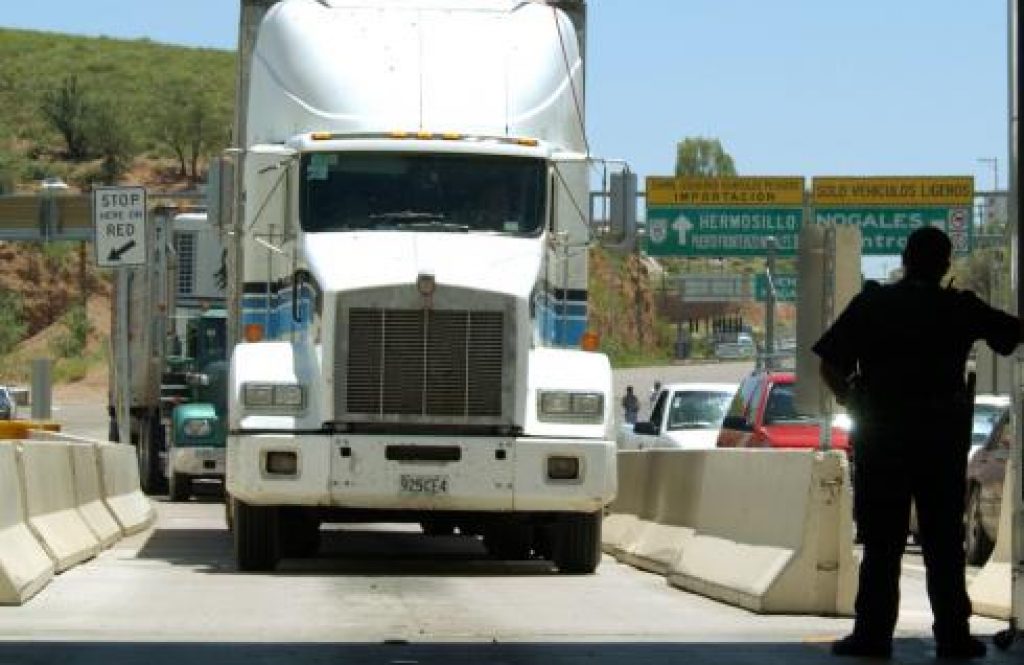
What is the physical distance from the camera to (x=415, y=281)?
A: 648 inches

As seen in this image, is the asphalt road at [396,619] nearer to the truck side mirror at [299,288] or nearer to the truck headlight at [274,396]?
the truck headlight at [274,396]

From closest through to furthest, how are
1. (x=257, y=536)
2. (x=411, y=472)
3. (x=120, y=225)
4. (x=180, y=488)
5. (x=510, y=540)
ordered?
(x=411, y=472) < (x=257, y=536) < (x=510, y=540) < (x=120, y=225) < (x=180, y=488)

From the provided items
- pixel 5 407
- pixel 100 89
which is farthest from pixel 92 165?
pixel 5 407

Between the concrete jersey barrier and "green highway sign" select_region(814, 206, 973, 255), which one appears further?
"green highway sign" select_region(814, 206, 973, 255)

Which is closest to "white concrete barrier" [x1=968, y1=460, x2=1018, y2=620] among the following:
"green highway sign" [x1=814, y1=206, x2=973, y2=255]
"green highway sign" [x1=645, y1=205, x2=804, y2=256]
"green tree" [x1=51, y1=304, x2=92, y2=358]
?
"green highway sign" [x1=814, y1=206, x2=973, y2=255]

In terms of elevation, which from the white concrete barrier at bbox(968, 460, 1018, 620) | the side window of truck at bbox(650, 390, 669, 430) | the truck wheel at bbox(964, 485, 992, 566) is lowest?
the truck wheel at bbox(964, 485, 992, 566)

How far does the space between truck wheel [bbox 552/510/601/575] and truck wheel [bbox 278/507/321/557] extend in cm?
190

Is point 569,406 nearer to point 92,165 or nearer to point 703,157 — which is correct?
point 92,165

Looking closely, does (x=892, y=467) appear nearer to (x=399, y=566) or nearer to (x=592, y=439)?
(x=592, y=439)

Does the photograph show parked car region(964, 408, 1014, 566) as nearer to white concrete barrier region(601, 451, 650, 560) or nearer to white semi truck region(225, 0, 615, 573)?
white concrete barrier region(601, 451, 650, 560)

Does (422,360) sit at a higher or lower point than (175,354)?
higher

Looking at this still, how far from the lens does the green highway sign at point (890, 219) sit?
172 ft

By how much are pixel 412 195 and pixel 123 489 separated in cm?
795

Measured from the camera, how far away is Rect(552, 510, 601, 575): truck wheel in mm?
17453
